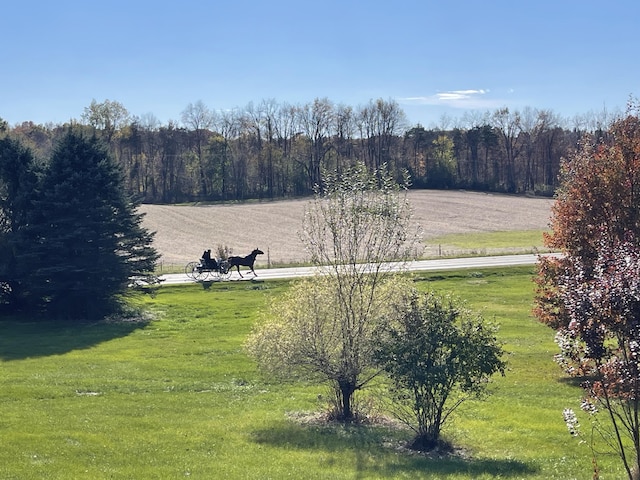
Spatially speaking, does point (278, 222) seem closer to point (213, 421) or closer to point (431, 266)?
point (431, 266)

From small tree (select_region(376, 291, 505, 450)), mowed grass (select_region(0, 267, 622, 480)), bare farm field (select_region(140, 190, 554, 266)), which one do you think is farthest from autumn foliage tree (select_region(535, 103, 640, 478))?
bare farm field (select_region(140, 190, 554, 266))

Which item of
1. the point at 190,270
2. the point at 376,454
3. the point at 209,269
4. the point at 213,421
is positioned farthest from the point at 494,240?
the point at 376,454

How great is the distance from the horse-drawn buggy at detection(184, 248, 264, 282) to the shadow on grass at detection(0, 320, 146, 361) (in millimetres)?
12826

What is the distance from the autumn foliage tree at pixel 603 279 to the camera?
931cm

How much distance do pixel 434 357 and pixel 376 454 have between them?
2.59 metres

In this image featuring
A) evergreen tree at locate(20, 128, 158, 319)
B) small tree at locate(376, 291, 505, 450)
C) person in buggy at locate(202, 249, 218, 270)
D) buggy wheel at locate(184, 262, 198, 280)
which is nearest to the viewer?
small tree at locate(376, 291, 505, 450)

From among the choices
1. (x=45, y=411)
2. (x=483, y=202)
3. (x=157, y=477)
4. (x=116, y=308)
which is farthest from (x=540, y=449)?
(x=483, y=202)

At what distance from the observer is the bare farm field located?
6738cm

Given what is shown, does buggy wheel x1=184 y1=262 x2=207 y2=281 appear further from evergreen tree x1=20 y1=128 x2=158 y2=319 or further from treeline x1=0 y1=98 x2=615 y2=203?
treeline x1=0 y1=98 x2=615 y2=203

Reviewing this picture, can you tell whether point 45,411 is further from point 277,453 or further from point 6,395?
point 277,453

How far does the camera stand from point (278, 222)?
89.0 m

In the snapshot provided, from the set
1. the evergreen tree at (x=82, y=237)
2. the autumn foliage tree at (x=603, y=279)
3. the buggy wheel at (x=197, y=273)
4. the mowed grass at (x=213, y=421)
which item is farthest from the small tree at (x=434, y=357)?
the buggy wheel at (x=197, y=273)

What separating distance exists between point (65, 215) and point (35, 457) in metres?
22.8

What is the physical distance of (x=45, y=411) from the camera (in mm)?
17438
